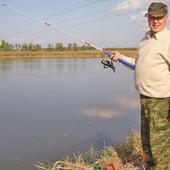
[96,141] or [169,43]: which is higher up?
[169,43]

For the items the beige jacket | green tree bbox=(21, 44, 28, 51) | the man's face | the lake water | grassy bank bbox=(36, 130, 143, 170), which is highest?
the man's face

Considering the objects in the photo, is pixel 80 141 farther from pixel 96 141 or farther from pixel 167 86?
pixel 167 86

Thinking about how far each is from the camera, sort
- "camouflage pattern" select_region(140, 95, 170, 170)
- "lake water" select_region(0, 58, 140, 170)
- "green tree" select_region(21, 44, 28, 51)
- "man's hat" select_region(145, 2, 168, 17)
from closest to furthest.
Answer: "man's hat" select_region(145, 2, 168, 17) < "camouflage pattern" select_region(140, 95, 170, 170) < "lake water" select_region(0, 58, 140, 170) < "green tree" select_region(21, 44, 28, 51)

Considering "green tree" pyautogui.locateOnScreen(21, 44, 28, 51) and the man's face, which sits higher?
the man's face

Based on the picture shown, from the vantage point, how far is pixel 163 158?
3.07 meters

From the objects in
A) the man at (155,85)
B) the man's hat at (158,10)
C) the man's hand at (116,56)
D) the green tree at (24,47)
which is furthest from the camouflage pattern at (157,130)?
the green tree at (24,47)

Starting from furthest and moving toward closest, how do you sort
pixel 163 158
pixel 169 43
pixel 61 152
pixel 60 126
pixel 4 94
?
pixel 4 94
pixel 60 126
pixel 61 152
pixel 163 158
pixel 169 43

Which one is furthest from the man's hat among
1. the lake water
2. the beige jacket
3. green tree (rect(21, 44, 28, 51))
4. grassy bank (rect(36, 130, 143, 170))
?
green tree (rect(21, 44, 28, 51))

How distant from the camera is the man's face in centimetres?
284

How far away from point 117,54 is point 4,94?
8.06m

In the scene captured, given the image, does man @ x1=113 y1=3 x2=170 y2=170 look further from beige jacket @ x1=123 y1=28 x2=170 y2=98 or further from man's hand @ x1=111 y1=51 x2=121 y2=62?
man's hand @ x1=111 y1=51 x2=121 y2=62

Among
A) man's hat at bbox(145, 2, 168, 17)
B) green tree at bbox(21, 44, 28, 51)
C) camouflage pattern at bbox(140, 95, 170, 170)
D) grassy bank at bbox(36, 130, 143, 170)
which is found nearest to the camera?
man's hat at bbox(145, 2, 168, 17)

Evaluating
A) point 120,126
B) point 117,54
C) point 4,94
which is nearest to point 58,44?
point 4,94

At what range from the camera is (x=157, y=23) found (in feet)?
9.36
